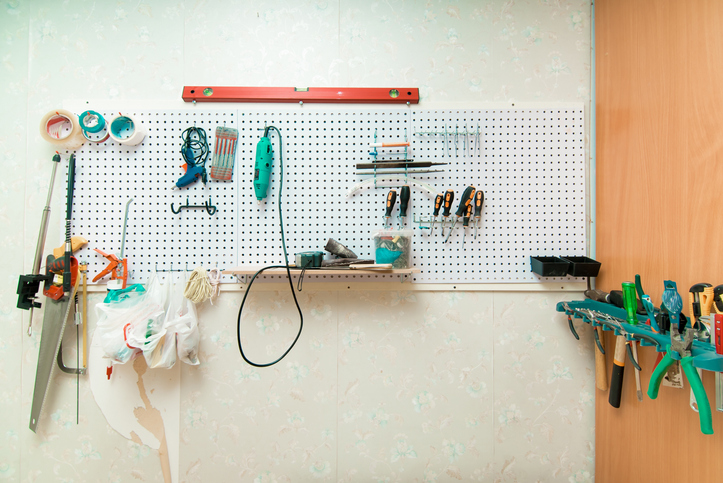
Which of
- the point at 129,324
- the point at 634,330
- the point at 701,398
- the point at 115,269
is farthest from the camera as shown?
the point at 115,269

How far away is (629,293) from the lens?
88 cm

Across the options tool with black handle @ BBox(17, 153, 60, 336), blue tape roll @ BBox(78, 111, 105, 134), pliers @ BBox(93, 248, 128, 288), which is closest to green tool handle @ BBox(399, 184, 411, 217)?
pliers @ BBox(93, 248, 128, 288)

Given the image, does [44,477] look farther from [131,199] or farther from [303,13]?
[303,13]

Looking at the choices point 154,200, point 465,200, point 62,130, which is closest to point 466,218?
point 465,200

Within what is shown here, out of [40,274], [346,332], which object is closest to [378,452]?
[346,332]

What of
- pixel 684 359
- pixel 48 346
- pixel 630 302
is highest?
pixel 630 302

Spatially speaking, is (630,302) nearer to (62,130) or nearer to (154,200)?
(154,200)

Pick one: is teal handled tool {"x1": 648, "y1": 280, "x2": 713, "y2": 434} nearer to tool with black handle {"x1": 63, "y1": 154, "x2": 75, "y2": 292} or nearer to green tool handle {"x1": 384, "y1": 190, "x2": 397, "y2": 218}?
green tool handle {"x1": 384, "y1": 190, "x2": 397, "y2": 218}

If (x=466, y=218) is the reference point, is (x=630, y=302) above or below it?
below

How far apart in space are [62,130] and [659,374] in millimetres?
2010

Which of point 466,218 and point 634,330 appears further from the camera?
point 466,218

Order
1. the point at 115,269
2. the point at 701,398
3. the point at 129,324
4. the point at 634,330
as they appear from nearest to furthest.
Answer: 1. the point at 701,398
2. the point at 634,330
3. the point at 129,324
4. the point at 115,269

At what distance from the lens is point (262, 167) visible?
1.11m

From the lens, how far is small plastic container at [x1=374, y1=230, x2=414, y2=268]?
1.03 m
